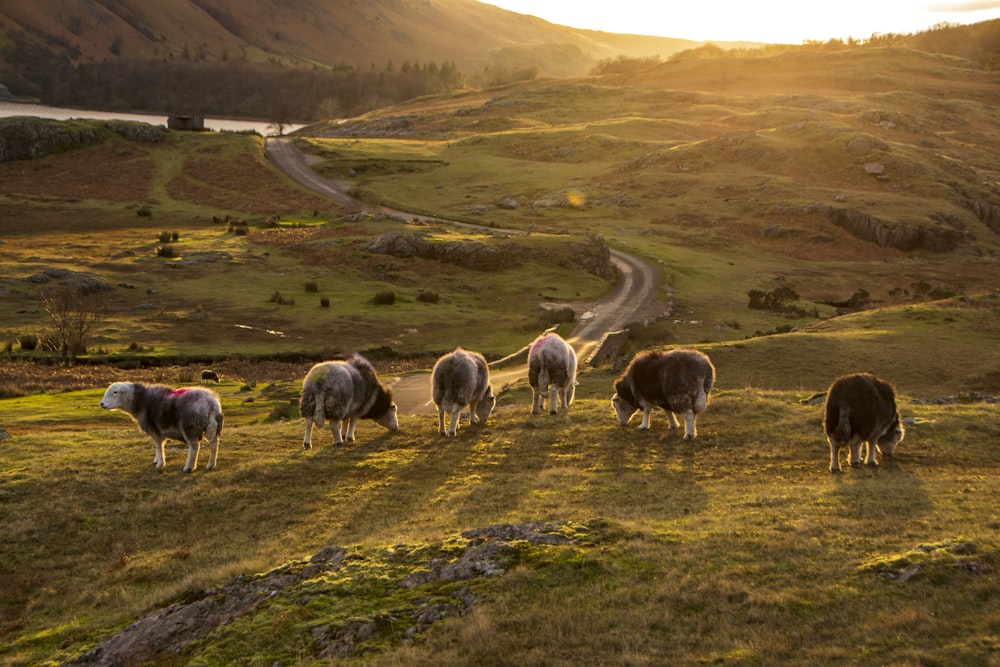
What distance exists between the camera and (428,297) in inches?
2485

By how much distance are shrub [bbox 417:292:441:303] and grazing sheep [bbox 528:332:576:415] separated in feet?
122

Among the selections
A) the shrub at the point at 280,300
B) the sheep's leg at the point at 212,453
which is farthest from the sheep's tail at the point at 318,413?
the shrub at the point at 280,300

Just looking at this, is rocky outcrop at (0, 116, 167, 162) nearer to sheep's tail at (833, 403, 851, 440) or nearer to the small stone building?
the small stone building

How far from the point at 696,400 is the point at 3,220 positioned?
8974 cm

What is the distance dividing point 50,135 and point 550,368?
4706 inches

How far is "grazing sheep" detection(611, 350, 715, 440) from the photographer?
875 inches

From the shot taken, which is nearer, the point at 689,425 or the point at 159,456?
the point at 159,456

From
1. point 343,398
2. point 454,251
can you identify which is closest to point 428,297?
point 454,251

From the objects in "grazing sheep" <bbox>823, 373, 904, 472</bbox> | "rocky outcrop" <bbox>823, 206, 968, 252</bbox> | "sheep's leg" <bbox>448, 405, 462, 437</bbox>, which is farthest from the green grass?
"rocky outcrop" <bbox>823, 206, 968, 252</bbox>

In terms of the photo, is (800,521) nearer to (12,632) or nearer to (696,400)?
(696,400)

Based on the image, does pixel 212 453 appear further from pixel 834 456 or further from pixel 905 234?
pixel 905 234

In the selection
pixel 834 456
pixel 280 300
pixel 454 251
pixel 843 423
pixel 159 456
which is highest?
pixel 454 251

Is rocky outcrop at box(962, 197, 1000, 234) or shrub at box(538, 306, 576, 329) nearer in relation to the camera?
shrub at box(538, 306, 576, 329)

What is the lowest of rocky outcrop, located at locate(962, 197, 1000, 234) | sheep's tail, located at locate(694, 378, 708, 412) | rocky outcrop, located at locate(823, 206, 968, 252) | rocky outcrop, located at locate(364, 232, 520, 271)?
sheep's tail, located at locate(694, 378, 708, 412)
